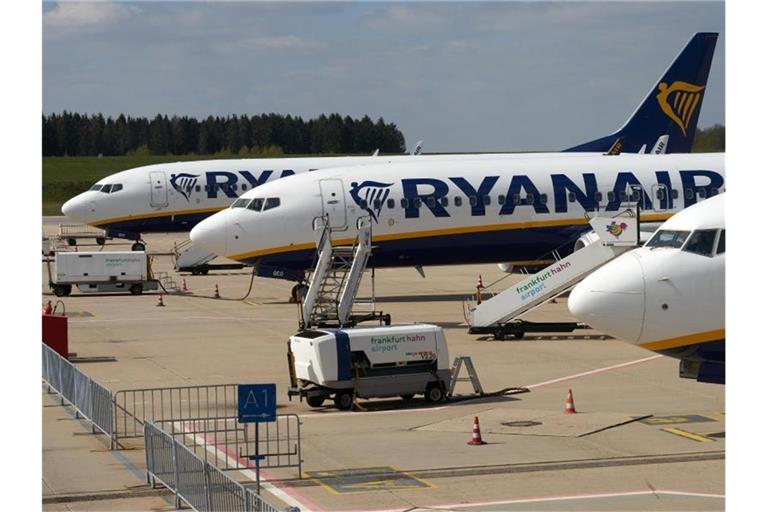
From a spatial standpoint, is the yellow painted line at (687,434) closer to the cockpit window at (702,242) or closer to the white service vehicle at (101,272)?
the cockpit window at (702,242)

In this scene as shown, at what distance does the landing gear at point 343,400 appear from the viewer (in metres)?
29.0

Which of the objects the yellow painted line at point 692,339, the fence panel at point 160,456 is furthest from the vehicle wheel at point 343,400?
the yellow painted line at point 692,339

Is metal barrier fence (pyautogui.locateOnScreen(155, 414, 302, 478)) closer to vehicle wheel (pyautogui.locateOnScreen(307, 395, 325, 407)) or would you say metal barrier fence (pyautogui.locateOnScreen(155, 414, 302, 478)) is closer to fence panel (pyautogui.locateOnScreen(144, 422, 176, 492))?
fence panel (pyautogui.locateOnScreen(144, 422, 176, 492))

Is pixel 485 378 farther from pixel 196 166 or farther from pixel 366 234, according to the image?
pixel 196 166

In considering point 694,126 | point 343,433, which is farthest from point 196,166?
point 343,433

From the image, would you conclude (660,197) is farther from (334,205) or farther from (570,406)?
(570,406)

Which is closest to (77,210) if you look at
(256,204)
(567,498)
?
(256,204)

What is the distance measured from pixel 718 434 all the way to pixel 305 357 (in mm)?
8634

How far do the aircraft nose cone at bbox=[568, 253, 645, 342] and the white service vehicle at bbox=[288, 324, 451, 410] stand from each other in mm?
5337

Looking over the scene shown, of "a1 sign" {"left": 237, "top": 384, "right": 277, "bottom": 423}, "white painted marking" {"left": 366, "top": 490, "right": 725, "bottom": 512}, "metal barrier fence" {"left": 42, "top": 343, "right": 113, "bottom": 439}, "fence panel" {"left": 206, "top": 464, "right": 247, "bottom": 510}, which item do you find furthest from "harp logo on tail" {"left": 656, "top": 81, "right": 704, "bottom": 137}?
"fence panel" {"left": 206, "top": 464, "right": 247, "bottom": 510}

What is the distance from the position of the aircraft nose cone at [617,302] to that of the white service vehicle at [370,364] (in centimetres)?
534

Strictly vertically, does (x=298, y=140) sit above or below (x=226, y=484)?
above

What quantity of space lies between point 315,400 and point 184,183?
3557 centimetres

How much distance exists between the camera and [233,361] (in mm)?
36156
